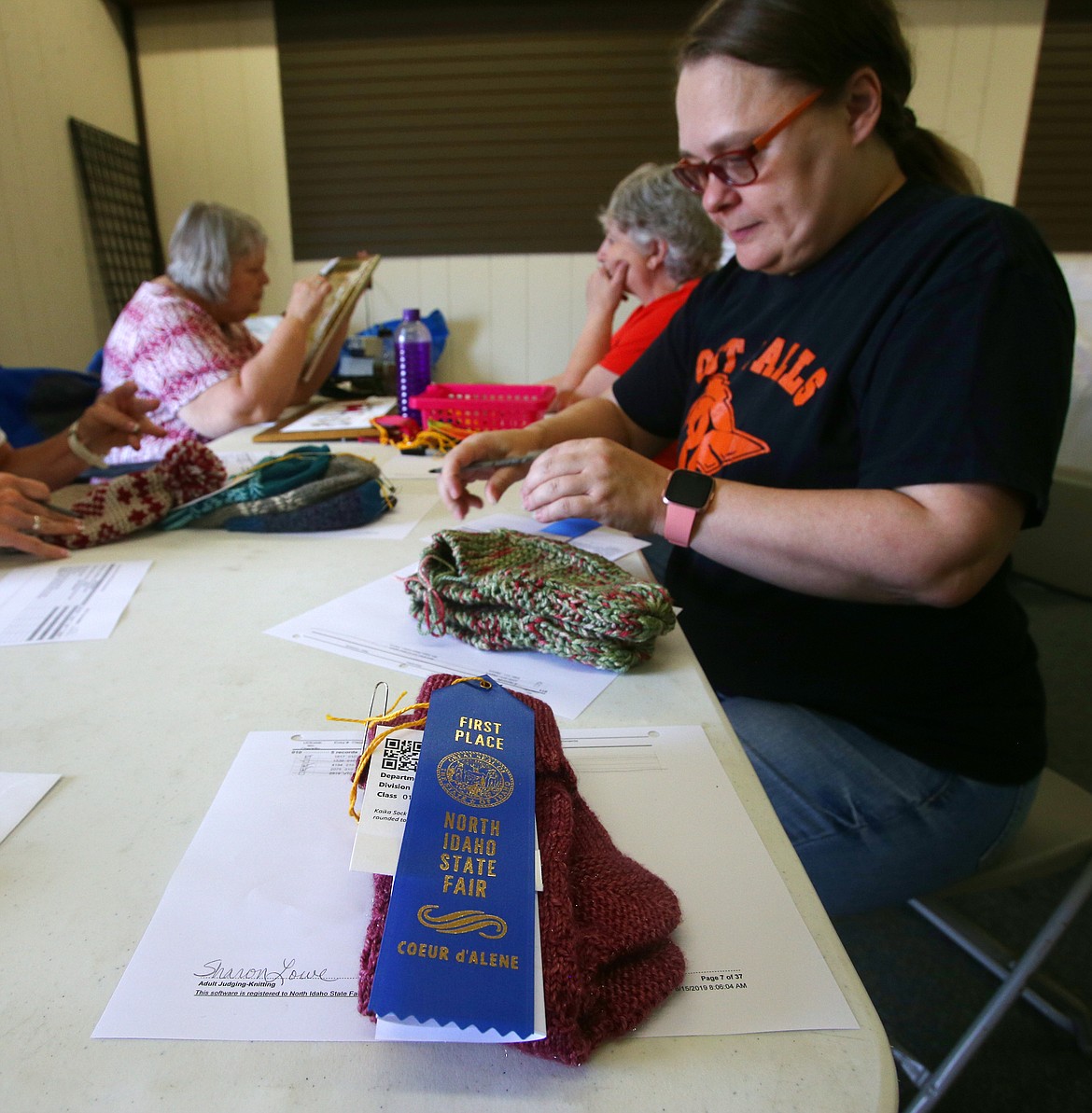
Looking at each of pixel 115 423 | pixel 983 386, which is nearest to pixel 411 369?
pixel 115 423

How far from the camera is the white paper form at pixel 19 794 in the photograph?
1.64 ft

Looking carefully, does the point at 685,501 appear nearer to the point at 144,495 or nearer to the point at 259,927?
the point at 259,927

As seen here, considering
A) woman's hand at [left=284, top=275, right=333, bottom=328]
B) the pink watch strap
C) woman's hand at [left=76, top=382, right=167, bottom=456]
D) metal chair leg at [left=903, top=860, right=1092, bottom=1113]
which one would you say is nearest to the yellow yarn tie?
the pink watch strap

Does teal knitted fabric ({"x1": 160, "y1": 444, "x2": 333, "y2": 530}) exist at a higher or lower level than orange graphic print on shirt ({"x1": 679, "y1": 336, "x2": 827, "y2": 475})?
lower

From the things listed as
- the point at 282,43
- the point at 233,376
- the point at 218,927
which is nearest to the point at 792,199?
the point at 218,927

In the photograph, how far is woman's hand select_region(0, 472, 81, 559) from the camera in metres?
0.96

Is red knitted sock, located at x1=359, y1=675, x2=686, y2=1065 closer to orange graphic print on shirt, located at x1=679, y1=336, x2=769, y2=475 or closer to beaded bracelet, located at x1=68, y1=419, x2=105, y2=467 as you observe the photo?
orange graphic print on shirt, located at x1=679, y1=336, x2=769, y2=475

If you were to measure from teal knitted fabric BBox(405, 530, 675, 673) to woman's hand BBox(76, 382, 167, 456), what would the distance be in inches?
34.0

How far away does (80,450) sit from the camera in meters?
1.33

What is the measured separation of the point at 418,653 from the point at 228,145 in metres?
2.90

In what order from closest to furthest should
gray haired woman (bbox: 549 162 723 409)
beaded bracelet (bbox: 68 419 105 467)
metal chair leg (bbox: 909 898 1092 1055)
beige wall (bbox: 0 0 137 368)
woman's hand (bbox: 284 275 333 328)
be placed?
metal chair leg (bbox: 909 898 1092 1055) < beaded bracelet (bbox: 68 419 105 467) < gray haired woman (bbox: 549 162 723 409) < woman's hand (bbox: 284 275 333 328) < beige wall (bbox: 0 0 137 368)

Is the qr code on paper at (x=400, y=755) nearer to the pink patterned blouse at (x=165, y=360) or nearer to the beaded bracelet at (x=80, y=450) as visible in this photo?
the beaded bracelet at (x=80, y=450)

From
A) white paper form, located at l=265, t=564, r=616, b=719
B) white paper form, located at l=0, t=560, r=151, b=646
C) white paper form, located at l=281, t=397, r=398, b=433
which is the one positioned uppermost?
A: white paper form, located at l=265, t=564, r=616, b=719

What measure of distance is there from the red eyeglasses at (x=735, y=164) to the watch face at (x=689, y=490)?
385 mm
